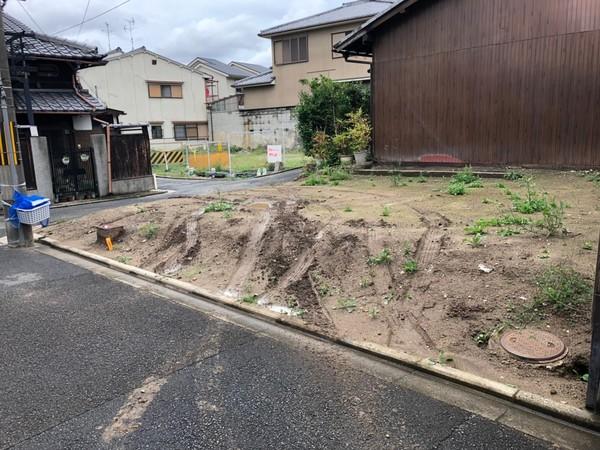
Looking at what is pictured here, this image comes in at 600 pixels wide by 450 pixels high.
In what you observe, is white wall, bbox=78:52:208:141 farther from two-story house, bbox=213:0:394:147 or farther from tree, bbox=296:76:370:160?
tree, bbox=296:76:370:160

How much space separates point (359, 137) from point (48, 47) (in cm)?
1074

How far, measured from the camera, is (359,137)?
14.3m

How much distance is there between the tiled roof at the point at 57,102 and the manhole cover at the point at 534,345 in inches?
591

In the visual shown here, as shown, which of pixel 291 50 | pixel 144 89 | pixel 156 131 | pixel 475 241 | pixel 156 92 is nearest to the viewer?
pixel 475 241

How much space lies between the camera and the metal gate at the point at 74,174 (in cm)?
1474

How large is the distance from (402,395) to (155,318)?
2.87m

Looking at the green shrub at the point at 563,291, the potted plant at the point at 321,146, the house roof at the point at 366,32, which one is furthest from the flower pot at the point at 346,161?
the green shrub at the point at 563,291

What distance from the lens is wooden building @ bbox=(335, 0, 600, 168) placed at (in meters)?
10.7

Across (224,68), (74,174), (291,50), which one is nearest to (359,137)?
(74,174)

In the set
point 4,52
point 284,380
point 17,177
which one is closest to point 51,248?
point 17,177

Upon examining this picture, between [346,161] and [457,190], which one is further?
[346,161]

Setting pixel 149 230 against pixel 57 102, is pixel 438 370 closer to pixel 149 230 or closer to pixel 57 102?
pixel 149 230

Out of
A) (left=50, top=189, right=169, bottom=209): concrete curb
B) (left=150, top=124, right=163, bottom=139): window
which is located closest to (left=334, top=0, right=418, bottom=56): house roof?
(left=50, top=189, right=169, bottom=209): concrete curb

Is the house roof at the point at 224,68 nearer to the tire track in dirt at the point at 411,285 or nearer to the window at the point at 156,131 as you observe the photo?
the window at the point at 156,131
